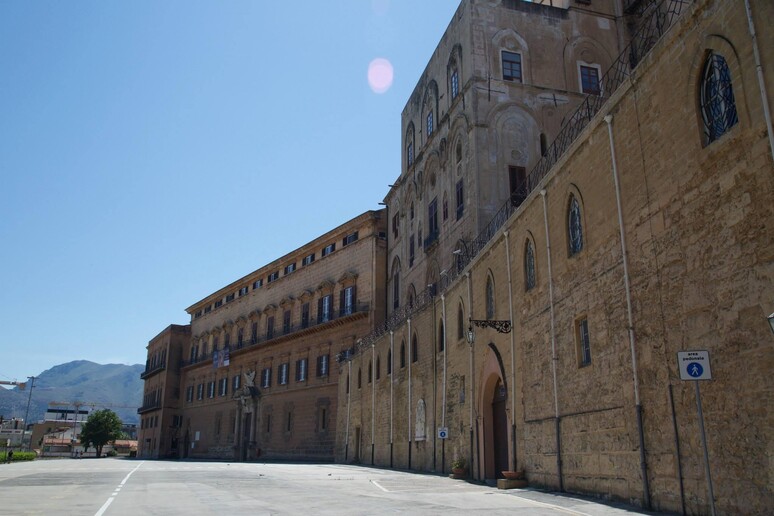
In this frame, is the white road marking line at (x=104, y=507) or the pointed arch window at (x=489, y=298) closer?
the white road marking line at (x=104, y=507)

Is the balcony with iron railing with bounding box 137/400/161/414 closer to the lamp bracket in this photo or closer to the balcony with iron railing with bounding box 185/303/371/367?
the balcony with iron railing with bounding box 185/303/371/367

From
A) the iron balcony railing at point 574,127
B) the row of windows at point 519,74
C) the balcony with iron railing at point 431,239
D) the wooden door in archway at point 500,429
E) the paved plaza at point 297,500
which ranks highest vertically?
the row of windows at point 519,74

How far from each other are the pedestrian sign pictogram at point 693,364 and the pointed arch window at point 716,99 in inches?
132

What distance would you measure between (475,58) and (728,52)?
2267 centimetres

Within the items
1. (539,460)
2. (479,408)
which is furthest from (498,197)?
(539,460)

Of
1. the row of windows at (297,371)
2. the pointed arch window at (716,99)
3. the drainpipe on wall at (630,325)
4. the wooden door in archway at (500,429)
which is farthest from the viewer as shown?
the row of windows at (297,371)

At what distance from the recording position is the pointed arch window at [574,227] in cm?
1460

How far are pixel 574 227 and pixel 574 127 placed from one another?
2381mm

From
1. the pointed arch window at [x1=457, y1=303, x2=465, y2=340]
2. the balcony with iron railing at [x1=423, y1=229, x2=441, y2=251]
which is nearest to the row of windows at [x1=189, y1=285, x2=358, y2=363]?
the balcony with iron railing at [x1=423, y1=229, x2=441, y2=251]

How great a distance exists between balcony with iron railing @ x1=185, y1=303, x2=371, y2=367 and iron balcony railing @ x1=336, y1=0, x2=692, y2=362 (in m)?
2.66

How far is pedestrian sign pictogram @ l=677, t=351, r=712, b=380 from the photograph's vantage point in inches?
333

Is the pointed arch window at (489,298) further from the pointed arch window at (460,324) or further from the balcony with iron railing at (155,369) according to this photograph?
the balcony with iron railing at (155,369)

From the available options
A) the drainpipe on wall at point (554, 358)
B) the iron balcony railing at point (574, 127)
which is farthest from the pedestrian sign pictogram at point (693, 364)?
the drainpipe on wall at point (554, 358)

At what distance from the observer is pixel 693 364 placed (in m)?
8.50
